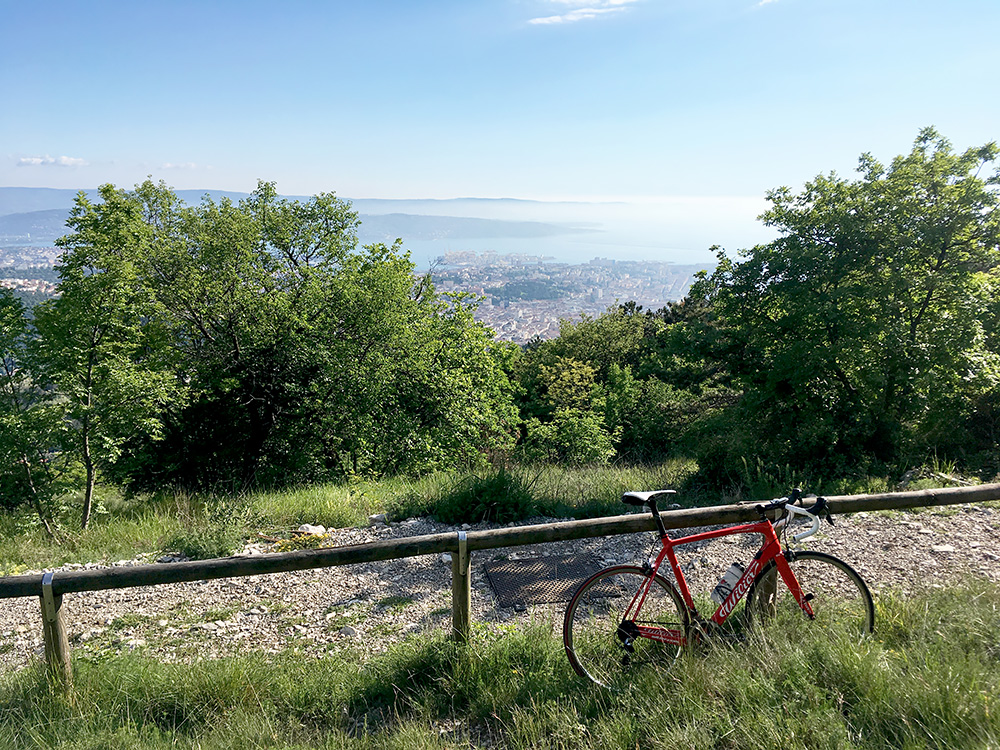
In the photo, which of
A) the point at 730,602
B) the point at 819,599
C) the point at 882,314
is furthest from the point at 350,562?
the point at 882,314

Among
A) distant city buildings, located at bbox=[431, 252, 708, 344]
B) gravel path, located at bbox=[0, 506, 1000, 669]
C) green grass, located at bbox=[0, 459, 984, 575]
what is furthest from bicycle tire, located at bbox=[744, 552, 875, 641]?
distant city buildings, located at bbox=[431, 252, 708, 344]

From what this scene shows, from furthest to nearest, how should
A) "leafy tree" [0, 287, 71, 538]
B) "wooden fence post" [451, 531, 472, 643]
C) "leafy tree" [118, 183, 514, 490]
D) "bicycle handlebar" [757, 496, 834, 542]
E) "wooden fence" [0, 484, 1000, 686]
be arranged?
1. "leafy tree" [118, 183, 514, 490]
2. "leafy tree" [0, 287, 71, 538]
3. "wooden fence post" [451, 531, 472, 643]
4. "bicycle handlebar" [757, 496, 834, 542]
5. "wooden fence" [0, 484, 1000, 686]

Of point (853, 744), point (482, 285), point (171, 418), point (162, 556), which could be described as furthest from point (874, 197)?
point (482, 285)

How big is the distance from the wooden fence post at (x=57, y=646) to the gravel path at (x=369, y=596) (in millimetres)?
306

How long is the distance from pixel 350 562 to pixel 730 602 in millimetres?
2246

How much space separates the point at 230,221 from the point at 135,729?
13645 millimetres

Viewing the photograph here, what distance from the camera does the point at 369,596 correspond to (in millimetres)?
5020

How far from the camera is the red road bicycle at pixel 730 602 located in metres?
3.27

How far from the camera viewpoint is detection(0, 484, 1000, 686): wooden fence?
10.4 feet

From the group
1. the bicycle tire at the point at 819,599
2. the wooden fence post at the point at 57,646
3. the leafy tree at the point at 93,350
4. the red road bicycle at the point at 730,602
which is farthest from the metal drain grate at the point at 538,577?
A: the leafy tree at the point at 93,350

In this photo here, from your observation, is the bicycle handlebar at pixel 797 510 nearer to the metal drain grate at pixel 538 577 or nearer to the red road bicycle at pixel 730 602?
the red road bicycle at pixel 730 602

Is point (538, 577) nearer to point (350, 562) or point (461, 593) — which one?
point (461, 593)

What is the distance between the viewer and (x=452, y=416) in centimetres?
1477

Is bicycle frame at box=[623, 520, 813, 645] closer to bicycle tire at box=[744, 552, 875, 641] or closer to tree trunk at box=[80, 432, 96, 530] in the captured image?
bicycle tire at box=[744, 552, 875, 641]
